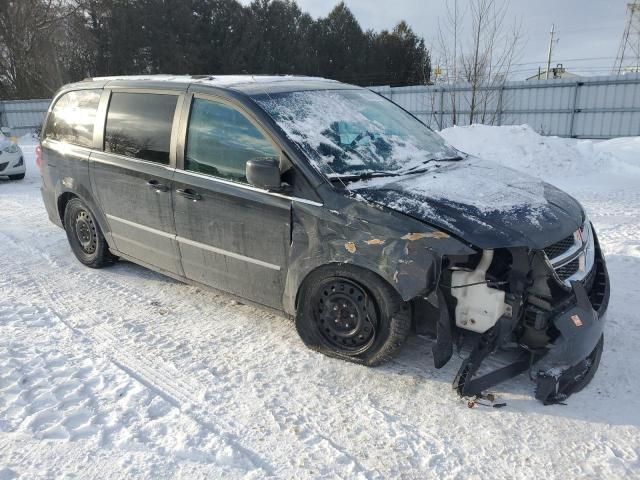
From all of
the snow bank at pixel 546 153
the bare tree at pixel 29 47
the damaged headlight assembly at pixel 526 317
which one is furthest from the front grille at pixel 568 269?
the bare tree at pixel 29 47

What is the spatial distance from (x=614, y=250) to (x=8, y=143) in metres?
11.5

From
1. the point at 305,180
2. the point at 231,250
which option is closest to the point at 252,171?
the point at 305,180

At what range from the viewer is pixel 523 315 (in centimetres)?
307

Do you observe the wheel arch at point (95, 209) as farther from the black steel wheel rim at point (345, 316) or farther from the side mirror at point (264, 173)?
the black steel wheel rim at point (345, 316)

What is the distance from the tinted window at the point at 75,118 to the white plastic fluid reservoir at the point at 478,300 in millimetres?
3722

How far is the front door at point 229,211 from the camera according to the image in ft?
11.7

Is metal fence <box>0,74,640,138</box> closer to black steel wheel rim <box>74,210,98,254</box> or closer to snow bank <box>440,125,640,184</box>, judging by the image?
snow bank <box>440,125,640,184</box>

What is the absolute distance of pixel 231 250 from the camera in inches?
151

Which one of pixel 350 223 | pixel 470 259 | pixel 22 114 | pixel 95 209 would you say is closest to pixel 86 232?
pixel 95 209

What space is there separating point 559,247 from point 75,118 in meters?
4.57

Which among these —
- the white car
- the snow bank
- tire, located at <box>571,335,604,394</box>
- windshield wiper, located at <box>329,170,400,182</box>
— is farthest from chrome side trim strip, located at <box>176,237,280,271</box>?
the white car

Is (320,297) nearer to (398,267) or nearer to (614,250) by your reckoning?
(398,267)

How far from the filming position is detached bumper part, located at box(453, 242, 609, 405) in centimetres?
296

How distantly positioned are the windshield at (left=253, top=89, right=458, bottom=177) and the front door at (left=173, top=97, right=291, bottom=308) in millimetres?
268
